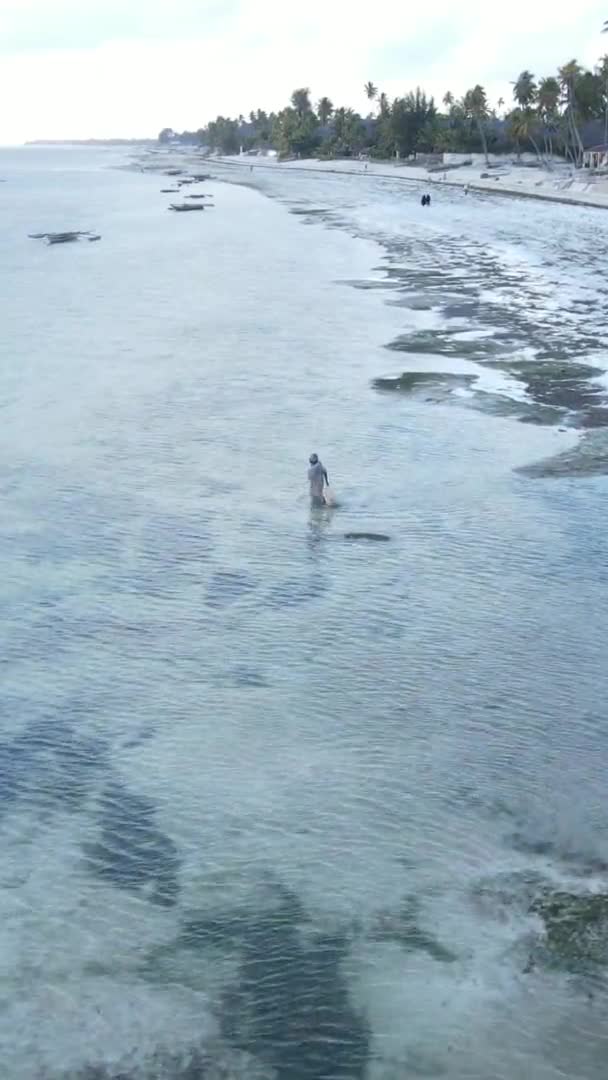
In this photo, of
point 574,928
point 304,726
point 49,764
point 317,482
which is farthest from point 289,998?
point 317,482

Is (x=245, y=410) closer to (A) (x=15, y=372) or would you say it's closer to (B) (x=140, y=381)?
(B) (x=140, y=381)

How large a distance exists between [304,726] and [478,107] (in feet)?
502

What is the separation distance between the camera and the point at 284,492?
24.5 m

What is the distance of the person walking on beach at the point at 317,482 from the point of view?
23.0m

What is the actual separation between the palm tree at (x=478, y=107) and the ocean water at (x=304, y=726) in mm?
128049

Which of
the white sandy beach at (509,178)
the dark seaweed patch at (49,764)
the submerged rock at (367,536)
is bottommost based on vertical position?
the dark seaweed patch at (49,764)

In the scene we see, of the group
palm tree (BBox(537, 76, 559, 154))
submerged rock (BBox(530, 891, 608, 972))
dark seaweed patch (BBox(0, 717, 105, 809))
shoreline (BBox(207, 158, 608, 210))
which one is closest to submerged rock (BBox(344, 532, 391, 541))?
dark seaweed patch (BBox(0, 717, 105, 809))

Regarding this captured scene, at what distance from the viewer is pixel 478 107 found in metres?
153

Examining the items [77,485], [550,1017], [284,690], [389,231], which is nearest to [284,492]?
[77,485]

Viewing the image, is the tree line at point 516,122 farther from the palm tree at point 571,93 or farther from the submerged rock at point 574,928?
the submerged rock at point 574,928

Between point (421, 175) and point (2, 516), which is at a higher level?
point (421, 175)

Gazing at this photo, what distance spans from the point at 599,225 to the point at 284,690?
238 ft

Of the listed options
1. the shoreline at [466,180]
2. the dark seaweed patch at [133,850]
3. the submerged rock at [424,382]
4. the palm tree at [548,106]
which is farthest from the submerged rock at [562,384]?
the palm tree at [548,106]

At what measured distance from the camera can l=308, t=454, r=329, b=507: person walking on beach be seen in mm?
23000
